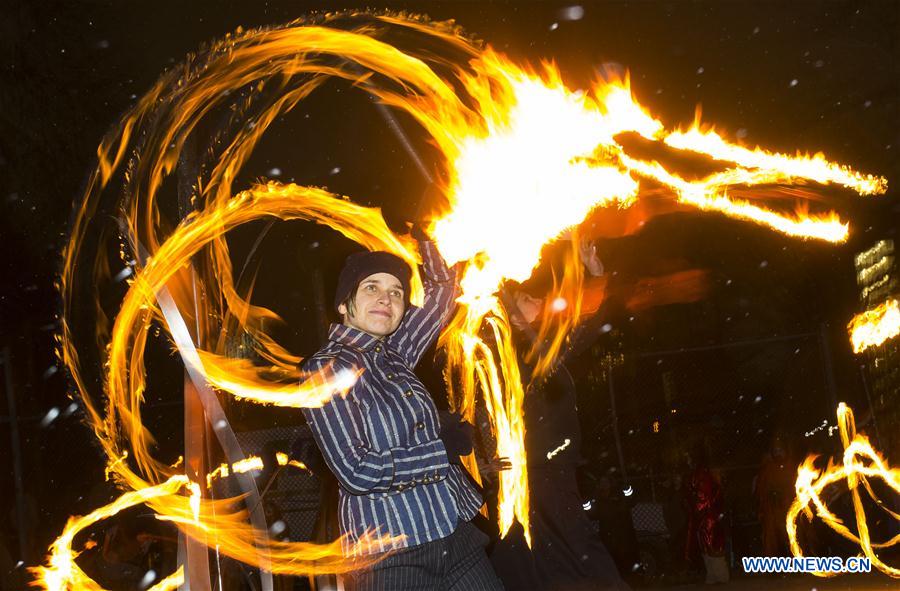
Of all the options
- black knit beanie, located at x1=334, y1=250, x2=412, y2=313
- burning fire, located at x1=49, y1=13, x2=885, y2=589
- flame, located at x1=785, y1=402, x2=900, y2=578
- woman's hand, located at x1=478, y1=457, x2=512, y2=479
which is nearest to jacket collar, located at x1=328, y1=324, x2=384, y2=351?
black knit beanie, located at x1=334, y1=250, x2=412, y2=313

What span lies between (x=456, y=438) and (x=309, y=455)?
686mm

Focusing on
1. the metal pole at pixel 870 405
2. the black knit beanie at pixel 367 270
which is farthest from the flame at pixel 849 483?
the black knit beanie at pixel 367 270

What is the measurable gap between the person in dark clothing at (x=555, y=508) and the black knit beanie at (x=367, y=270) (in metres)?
1.47

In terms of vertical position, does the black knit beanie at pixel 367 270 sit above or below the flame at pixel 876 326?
above

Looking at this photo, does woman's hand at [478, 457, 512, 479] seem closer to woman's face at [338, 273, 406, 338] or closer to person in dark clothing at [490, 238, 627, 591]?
person in dark clothing at [490, 238, 627, 591]

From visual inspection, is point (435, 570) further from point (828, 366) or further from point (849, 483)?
point (828, 366)

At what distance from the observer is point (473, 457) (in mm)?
4902

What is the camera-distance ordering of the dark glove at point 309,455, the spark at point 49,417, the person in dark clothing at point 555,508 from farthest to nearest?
the spark at point 49,417
the person in dark clothing at point 555,508
the dark glove at point 309,455

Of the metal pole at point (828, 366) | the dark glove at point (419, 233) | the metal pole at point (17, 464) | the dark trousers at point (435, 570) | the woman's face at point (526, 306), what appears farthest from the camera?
the metal pole at point (828, 366)

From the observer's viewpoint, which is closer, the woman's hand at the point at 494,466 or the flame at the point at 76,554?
the woman's hand at the point at 494,466

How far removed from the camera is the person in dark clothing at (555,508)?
16.3ft

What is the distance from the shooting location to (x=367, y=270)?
3756 mm

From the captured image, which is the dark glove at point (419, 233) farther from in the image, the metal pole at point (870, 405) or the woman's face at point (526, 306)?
the metal pole at point (870, 405)

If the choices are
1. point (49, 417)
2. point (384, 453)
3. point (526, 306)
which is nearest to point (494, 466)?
point (526, 306)
